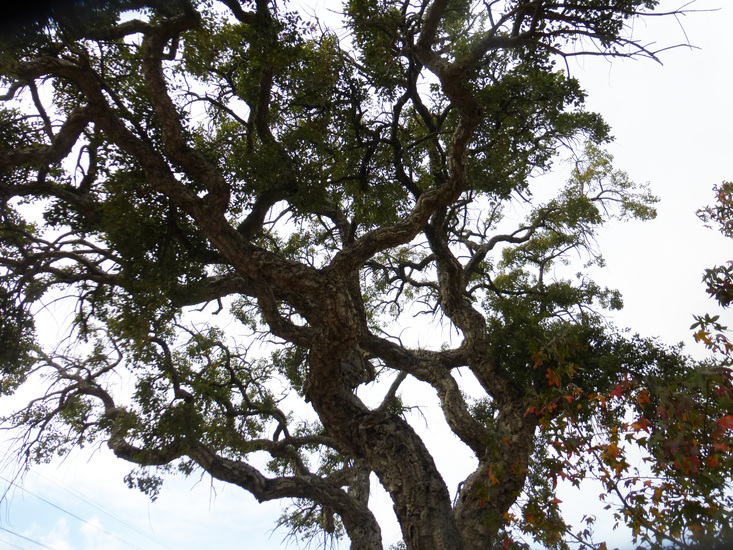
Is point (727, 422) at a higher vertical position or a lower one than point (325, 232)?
lower

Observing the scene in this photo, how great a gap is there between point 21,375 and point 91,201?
3.85 m

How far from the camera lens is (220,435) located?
6.95 meters

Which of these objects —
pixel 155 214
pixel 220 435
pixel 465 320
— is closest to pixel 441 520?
pixel 465 320

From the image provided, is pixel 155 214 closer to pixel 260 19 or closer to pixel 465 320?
pixel 260 19

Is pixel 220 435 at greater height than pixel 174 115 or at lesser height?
lesser

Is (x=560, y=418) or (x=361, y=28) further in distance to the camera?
(x=361, y=28)

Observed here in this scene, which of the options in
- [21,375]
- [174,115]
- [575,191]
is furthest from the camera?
[575,191]

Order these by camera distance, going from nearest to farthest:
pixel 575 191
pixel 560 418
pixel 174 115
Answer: pixel 560 418 → pixel 174 115 → pixel 575 191

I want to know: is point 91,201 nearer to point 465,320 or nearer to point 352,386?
point 352,386

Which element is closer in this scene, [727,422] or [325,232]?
[727,422]

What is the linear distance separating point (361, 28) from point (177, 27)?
2323 mm

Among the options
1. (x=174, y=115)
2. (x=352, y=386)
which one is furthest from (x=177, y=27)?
(x=352, y=386)

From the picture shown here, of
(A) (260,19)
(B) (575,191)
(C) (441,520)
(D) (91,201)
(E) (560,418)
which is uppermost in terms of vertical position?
(B) (575,191)

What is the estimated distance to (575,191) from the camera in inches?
320
